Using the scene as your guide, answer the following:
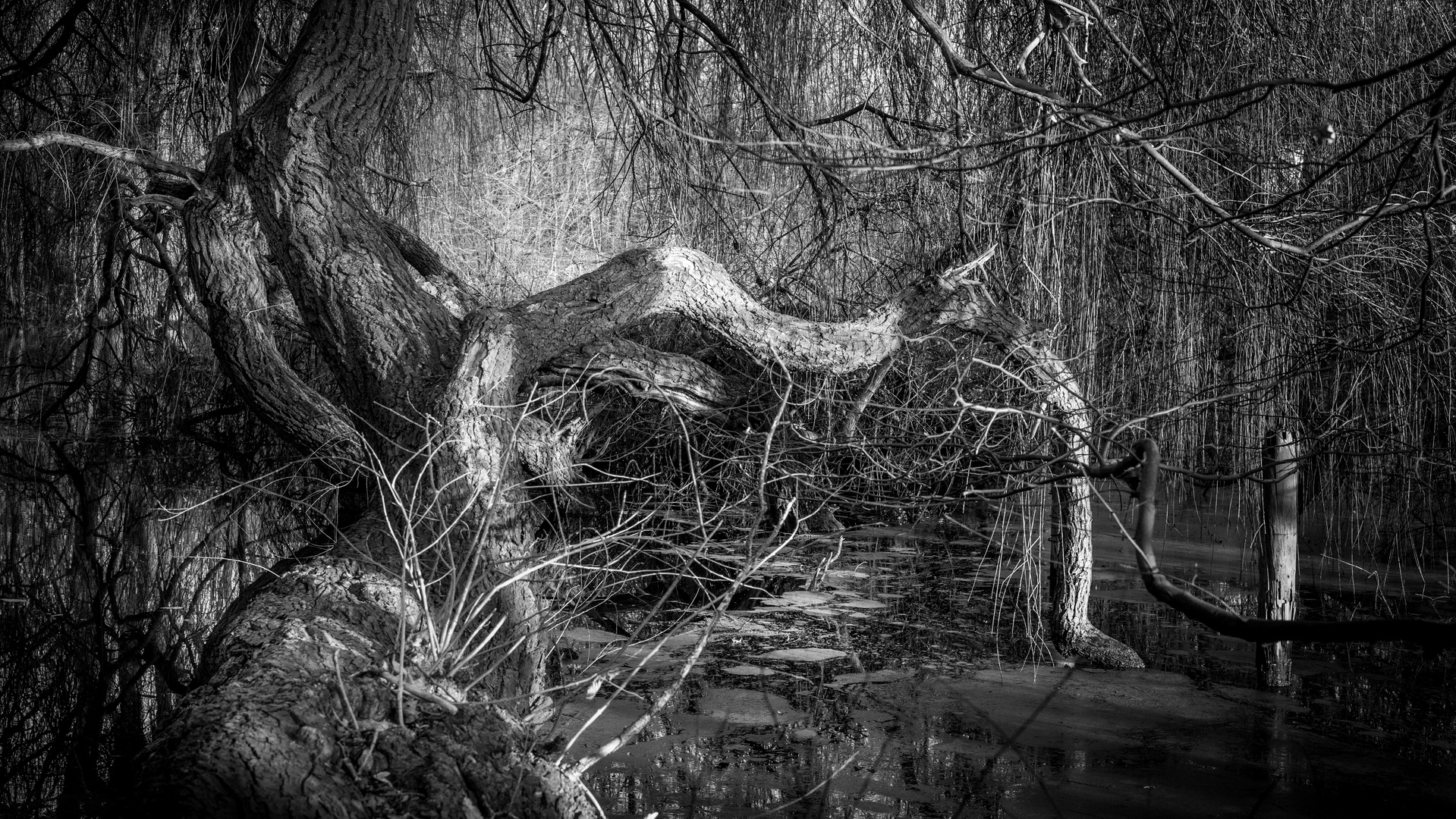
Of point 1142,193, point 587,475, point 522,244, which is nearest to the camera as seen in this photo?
point 1142,193

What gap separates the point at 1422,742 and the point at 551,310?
2.79m

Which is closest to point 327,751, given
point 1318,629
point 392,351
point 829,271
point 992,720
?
point 1318,629

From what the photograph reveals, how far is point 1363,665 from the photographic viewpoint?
3895 mm

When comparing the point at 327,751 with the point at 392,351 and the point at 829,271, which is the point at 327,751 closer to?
the point at 392,351

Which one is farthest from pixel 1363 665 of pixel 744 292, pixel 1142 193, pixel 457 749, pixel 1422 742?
pixel 457 749

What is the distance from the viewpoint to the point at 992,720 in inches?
130

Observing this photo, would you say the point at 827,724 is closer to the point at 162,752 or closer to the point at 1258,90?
the point at 162,752

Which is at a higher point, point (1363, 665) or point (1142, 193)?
point (1142, 193)

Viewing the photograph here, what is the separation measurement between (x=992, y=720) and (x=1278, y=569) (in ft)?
3.68

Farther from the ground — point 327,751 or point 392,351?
point 392,351

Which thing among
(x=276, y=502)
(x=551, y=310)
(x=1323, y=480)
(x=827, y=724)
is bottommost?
(x=827, y=724)

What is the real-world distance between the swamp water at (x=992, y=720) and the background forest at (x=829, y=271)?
14.5 inches

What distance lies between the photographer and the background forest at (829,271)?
3562mm

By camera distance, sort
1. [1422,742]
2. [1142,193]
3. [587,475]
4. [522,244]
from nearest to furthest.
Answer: [1422,742], [1142,193], [587,475], [522,244]
